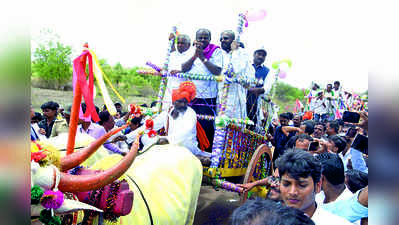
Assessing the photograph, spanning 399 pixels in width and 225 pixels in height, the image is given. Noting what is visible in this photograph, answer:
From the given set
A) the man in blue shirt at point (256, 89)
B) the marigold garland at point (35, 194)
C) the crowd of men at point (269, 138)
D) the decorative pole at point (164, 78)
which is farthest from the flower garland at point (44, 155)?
the man in blue shirt at point (256, 89)

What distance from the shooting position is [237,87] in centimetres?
421

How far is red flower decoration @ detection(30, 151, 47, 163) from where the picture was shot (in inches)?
59.4

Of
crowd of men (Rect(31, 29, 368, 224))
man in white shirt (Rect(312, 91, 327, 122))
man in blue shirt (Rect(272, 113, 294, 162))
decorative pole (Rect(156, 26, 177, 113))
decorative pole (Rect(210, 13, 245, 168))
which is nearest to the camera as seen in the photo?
crowd of men (Rect(31, 29, 368, 224))

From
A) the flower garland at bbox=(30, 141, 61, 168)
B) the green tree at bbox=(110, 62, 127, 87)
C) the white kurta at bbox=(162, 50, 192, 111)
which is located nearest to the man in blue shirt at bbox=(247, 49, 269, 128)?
the white kurta at bbox=(162, 50, 192, 111)

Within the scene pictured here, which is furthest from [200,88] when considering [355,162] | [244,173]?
[355,162]

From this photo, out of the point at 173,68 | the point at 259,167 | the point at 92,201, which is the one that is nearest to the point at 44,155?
the point at 92,201

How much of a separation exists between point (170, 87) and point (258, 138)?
1590 mm

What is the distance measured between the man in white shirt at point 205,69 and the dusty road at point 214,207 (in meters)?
0.98

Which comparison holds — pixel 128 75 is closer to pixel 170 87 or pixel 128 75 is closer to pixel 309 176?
pixel 170 87

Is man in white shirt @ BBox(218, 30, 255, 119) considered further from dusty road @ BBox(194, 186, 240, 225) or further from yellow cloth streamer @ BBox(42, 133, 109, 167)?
yellow cloth streamer @ BBox(42, 133, 109, 167)

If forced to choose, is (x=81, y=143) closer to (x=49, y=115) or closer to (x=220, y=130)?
(x=220, y=130)

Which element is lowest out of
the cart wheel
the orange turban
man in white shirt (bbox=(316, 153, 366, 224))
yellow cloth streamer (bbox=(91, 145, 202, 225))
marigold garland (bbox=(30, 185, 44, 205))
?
the cart wheel

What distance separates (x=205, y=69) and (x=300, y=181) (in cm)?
286

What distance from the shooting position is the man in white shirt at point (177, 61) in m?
4.66
